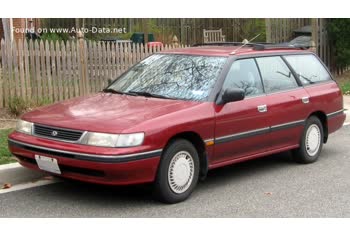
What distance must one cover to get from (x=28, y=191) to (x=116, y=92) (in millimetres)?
1472

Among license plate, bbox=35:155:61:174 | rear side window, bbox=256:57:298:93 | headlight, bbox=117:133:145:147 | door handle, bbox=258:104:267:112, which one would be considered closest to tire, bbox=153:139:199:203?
headlight, bbox=117:133:145:147

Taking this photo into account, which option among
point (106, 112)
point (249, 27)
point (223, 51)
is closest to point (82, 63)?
point (223, 51)

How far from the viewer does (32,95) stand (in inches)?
396

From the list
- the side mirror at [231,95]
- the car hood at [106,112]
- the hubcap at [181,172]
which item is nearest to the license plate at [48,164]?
the car hood at [106,112]

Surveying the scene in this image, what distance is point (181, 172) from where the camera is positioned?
5.48m

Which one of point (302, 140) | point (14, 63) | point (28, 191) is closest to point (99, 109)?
point (28, 191)

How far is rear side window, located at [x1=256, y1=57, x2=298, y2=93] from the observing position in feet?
22.0

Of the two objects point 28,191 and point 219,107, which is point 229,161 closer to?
point 219,107

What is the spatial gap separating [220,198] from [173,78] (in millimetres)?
1468

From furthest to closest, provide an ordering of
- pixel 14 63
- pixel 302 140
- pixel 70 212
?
pixel 14 63
pixel 302 140
pixel 70 212

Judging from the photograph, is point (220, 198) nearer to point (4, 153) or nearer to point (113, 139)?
point (113, 139)

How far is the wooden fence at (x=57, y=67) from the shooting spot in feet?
31.9

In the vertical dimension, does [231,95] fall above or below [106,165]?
above

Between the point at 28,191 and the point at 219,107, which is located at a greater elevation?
the point at 219,107
